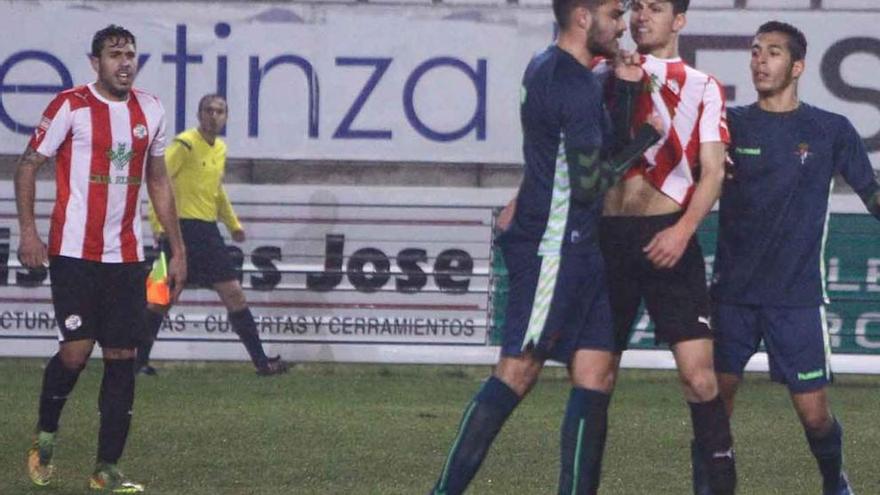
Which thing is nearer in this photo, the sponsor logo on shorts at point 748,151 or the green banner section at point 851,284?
the sponsor logo on shorts at point 748,151

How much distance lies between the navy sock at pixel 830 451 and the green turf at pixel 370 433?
0.84 metres

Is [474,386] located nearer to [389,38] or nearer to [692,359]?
[389,38]

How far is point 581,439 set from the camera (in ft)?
21.5

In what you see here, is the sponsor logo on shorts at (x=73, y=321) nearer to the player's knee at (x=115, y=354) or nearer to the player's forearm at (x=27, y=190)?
the player's knee at (x=115, y=354)

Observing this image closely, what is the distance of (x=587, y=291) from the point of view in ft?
21.0

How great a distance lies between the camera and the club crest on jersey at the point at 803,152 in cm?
720

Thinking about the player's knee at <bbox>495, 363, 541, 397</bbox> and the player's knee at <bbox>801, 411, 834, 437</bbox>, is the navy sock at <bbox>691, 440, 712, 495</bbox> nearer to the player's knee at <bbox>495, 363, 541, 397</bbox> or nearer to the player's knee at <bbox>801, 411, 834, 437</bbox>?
the player's knee at <bbox>801, 411, 834, 437</bbox>

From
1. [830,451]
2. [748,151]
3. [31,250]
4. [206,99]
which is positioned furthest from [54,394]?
[206,99]

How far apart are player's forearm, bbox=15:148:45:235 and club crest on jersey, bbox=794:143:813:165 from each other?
3260mm

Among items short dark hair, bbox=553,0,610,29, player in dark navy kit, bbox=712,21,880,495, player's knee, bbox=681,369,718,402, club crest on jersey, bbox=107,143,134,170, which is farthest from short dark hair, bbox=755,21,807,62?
club crest on jersey, bbox=107,143,134,170

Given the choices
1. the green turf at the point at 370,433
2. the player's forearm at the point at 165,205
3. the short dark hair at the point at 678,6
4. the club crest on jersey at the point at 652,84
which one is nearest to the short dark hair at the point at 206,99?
the green turf at the point at 370,433

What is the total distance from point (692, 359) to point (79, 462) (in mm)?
3459

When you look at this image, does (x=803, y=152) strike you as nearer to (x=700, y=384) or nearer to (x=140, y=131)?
(x=700, y=384)

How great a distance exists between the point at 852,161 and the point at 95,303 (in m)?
3.31
